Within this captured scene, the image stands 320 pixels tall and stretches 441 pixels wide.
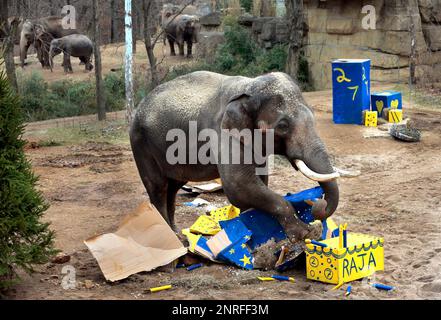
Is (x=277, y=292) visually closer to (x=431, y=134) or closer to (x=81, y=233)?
(x=81, y=233)

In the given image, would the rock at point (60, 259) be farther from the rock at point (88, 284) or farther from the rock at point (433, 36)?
the rock at point (433, 36)

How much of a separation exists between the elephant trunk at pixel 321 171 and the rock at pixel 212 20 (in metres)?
21.3

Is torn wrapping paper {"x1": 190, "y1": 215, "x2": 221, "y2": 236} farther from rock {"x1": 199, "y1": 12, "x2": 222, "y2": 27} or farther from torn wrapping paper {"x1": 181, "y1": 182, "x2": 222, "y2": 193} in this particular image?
rock {"x1": 199, "y1": 12, "x2": 222, "y2": 27}

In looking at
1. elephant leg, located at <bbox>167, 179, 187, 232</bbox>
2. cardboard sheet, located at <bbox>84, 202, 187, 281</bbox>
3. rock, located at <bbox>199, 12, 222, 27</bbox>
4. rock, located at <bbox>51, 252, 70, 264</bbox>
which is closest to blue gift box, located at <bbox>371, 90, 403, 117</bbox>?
elephant leg, located at <bbox>167, 179, 187, 232</bbox>

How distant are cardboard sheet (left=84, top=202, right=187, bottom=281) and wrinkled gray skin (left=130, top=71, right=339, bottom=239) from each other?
71cm

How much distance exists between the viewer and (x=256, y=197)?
674 cm

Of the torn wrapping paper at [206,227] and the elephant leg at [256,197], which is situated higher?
the elephant leg at [256,197]

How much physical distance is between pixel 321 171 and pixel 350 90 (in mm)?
7723

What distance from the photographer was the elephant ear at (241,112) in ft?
22.1

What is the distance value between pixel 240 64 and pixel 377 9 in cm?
599

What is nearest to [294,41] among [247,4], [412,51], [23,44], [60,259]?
[412,51]

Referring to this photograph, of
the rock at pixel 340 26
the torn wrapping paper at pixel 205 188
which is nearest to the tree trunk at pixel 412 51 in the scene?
the rock at pixel 340 26

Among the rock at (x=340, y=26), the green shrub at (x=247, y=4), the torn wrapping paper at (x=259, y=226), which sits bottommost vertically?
the torn wrapping paper at (x=259, y=226)

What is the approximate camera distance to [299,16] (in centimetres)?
2002
